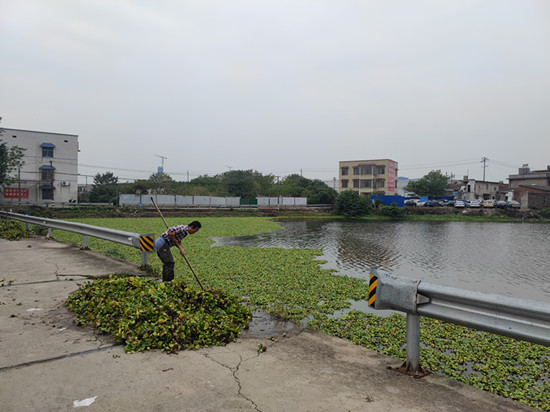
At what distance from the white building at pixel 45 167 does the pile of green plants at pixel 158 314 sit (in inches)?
1812

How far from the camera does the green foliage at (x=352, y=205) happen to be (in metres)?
50.6

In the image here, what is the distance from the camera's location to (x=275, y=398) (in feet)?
10.5

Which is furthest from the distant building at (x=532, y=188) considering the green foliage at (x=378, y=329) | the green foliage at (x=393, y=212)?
the green foliage at (x=378, y=329)

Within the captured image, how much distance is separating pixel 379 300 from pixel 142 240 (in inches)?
238

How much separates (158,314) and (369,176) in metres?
75.4

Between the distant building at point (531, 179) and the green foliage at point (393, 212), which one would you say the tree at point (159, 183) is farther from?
the distant building at point (531, 179)

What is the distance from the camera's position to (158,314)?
15.2 feet

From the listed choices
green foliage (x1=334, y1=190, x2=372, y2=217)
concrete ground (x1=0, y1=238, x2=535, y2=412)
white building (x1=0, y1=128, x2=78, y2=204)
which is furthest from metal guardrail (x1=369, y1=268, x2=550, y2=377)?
white building (x1=0, y1=128, x2=78, y2=204)

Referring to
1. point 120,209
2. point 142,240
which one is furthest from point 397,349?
point 120,209

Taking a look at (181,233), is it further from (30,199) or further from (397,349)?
(30,199)

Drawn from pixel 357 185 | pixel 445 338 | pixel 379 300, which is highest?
pixel 357 185

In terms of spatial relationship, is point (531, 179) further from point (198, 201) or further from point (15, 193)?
point (15, 193)

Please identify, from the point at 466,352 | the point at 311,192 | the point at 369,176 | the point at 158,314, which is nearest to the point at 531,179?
the point at 369,176

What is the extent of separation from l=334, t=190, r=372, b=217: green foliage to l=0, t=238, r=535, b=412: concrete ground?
4646 cm
